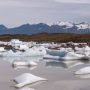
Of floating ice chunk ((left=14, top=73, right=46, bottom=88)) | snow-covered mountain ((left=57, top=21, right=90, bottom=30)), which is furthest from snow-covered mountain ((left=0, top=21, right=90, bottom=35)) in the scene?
floating ice chunk ((left=14, top=73, right=46, bottom=88))

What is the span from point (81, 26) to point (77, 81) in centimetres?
13795

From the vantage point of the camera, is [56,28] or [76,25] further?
[56,28]

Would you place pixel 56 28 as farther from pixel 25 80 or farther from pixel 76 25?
pixel 25 80

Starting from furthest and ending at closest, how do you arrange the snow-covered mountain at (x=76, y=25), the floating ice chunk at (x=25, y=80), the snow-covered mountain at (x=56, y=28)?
the snow-covered mountain at (x=76, y=25) → the snow-covered mountain at (x=56, y=28) → the floating ice chunk at (x=25, y=80)

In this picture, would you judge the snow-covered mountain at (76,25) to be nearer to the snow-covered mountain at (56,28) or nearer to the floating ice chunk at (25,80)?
the snow-covered mountain at (56,28)

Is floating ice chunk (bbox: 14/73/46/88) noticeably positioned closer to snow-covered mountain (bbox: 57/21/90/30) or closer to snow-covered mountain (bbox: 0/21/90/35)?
snow-covered mountain (bbox: 0/21/90/35)

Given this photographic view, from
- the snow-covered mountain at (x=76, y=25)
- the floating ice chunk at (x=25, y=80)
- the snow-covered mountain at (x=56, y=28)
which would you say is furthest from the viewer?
the snow-covered mountain at (x=76, y=25)

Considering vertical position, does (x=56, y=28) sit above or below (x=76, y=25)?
below

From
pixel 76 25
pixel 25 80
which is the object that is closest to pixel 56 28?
pixel 76 25

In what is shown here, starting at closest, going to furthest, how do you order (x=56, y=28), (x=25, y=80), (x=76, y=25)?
(x=25, y=80) < (x=76, y=25) < (x=56, y=28)

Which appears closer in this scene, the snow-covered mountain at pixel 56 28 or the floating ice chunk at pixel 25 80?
the floating ice chunk at pixel 25 80

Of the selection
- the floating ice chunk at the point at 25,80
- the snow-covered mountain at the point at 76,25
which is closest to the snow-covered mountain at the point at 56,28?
the snow-covered mountain at the point at 76,25

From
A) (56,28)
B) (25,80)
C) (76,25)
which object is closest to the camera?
(25,80)

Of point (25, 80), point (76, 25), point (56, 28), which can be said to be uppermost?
point (76, 25)
